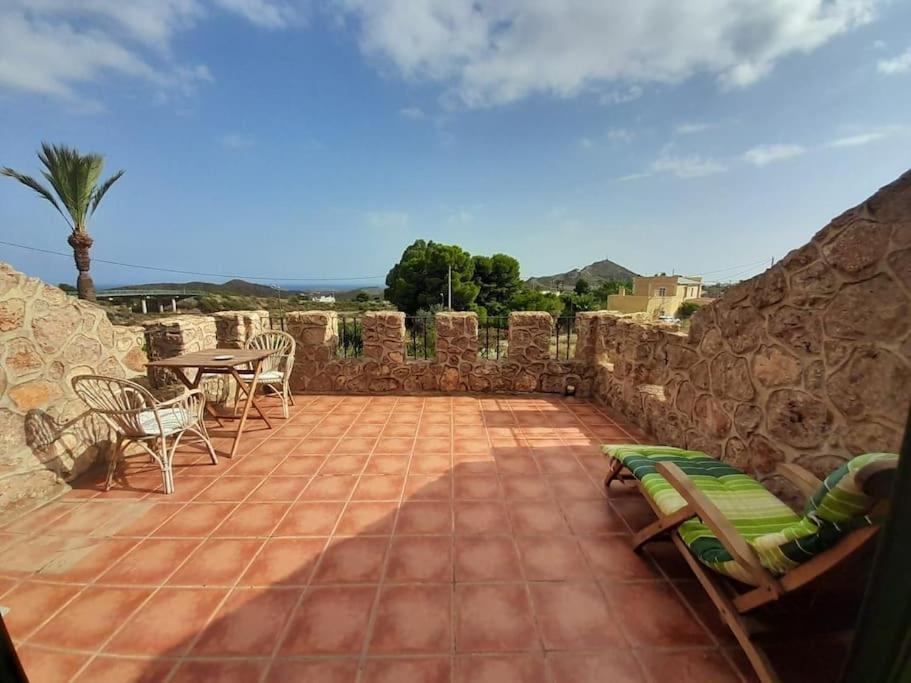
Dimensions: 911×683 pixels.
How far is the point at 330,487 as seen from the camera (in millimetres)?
2551

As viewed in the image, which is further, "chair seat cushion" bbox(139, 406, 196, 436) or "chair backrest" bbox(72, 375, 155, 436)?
"chair seat cushion" bbox(139, 406, 196, 436)

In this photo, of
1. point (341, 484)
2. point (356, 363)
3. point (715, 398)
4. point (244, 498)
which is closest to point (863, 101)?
point (715, 398)

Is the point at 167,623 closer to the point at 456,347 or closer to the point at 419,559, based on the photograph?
the point at 419,559

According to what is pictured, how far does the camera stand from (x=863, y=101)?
175 centimetres

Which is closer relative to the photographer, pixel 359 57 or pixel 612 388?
pixel 612 388

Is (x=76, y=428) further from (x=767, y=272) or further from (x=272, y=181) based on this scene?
(x=272, y=181)

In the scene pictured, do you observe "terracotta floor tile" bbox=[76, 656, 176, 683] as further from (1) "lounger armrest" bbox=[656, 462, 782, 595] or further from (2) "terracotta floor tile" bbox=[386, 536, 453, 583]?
(1) "lounger armrest" bbox=[656, 462, 782, 595]

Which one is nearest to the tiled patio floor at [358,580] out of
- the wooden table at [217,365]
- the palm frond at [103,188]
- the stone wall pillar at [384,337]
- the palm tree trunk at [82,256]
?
the wooden table at [217,365]

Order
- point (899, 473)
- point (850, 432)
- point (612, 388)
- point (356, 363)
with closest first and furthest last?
1. point (899, 473)
2. point (850, 432)
3. point (612, 388)
4. point (356, 363)

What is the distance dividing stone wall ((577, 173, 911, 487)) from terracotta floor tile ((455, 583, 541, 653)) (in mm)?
1476

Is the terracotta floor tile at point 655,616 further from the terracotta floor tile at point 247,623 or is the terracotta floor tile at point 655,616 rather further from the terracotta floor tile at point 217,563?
the terracotta floor tile at point 217,563

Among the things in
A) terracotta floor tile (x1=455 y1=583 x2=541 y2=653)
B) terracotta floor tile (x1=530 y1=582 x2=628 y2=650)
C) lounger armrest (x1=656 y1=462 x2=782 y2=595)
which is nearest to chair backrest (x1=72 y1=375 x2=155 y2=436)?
terracotta floor tile (x1=455 y1=583 x2=541 y2=653)

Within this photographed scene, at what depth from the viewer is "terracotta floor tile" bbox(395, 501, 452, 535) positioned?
209cm

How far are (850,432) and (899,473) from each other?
1704 millimetres
